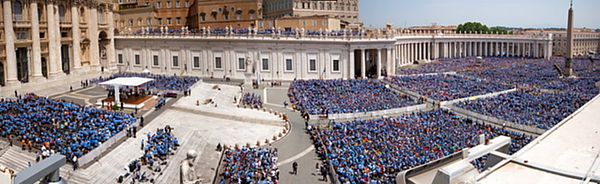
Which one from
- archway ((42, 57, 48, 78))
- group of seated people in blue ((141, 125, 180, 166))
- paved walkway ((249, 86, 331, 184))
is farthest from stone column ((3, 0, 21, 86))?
paved walkway ((249, 86, 331, 184))

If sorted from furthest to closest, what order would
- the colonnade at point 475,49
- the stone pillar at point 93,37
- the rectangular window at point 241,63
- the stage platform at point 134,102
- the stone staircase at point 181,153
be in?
the colonnade at point 475,49, the stone pillar at point 93,37, the rectangular window at point 241,63, the stage platform at point 134,102, the stone staircase at point 181,153

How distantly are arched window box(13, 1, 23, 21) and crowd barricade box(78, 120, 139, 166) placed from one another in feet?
90.0

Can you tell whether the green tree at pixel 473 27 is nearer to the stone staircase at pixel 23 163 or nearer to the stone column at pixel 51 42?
the stone column at pixel 51 42

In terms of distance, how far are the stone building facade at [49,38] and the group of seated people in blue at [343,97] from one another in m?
26.2

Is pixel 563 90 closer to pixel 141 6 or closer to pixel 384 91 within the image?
pixel 384 91

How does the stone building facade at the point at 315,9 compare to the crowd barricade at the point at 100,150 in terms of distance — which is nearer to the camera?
the crowd barricade at the point at 100,150

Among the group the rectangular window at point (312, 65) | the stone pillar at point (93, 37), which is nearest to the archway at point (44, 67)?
the stone pillar at point (93, 37)

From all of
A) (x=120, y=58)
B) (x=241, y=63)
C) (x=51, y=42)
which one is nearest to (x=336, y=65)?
(x=241, y=63)

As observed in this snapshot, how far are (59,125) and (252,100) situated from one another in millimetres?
18774

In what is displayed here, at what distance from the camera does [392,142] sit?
99.1ft

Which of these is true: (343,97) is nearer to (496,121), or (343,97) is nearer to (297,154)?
(496,121)

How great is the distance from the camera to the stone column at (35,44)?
50.2m

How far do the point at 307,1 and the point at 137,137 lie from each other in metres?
47.1

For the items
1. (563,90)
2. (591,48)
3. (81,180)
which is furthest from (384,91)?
(591,48)
